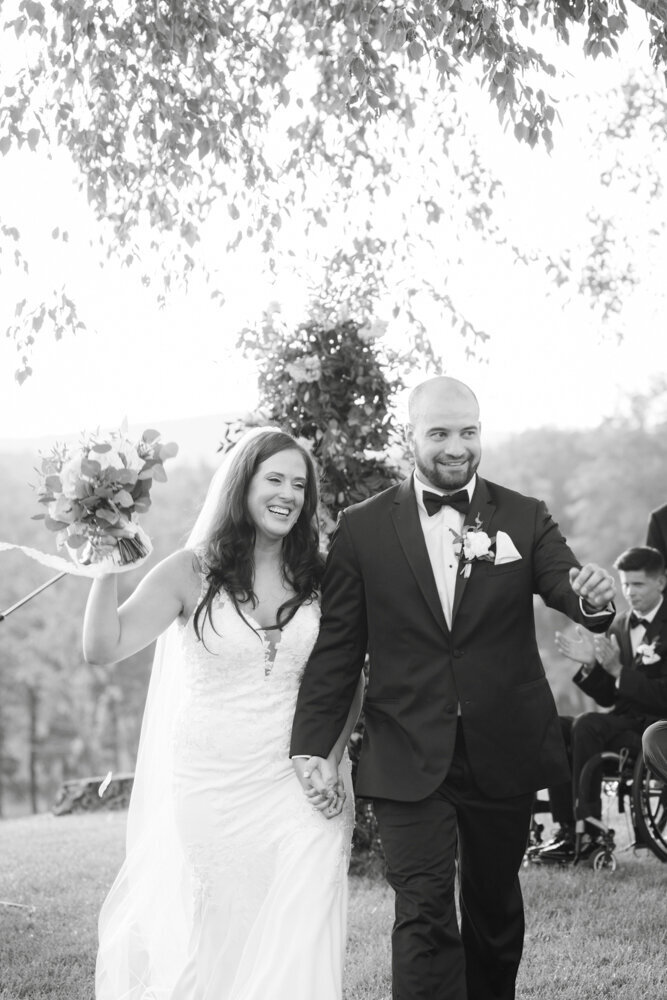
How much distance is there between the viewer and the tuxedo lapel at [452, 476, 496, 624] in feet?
13.6

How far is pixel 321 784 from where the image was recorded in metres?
4.16

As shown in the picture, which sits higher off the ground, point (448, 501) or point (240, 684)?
point (448, 501)

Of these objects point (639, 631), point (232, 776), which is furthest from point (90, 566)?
point (639, 631)

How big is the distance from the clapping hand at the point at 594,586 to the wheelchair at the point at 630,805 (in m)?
3.72

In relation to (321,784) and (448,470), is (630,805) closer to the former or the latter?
(321,784)

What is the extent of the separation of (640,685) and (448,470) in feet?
12.8

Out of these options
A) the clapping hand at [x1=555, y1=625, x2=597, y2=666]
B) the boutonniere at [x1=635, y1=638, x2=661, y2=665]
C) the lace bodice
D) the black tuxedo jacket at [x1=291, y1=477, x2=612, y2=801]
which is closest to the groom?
the black tuxedo jacket at [x1=291, y1=477, x2=612, y2=801]

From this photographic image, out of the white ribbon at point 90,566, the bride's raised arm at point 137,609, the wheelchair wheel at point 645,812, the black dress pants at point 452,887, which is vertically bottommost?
the wheelchair wheel at point 645,812

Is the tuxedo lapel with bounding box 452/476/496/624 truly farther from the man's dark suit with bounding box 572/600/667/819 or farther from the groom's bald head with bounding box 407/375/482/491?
the man's dark suit with bounding box 572/600/667/819

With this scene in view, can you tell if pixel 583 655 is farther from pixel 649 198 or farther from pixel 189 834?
pixel 649 198

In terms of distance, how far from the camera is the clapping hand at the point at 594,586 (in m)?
3.62

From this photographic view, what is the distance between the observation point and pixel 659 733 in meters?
4.39

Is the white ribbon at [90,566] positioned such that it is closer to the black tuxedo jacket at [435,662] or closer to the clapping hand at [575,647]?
the black tuxedo jacket at [435,662]

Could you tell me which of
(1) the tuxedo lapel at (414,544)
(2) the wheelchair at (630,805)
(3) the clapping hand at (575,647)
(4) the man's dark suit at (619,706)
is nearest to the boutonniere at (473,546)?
(1) the tuxedo lapel at (414,544)
